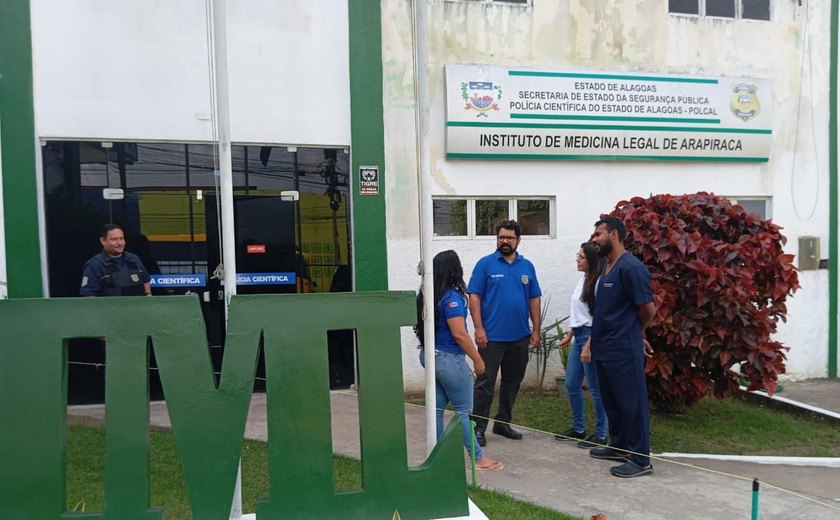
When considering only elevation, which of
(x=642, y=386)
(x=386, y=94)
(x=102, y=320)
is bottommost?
(x=642, y=386)

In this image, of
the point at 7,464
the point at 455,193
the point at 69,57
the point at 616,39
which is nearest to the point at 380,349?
the point at 7,464

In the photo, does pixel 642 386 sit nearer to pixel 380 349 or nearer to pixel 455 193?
pixel 380 349

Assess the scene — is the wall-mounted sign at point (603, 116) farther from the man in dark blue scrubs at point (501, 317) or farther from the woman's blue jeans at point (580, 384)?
the woman's blue jeans at point (580, 384)

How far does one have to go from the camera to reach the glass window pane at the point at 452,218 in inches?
263

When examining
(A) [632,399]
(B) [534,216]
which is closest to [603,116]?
(B) [534,216]

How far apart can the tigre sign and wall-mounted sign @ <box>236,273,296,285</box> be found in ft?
10.6

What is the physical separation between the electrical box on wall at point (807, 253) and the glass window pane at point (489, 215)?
374cm

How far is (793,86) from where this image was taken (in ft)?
24.7

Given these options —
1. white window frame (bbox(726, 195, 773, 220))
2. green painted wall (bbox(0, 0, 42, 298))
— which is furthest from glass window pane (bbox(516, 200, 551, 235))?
green painted wall (bbox(0, 0, 42, 298))

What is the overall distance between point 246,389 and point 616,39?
5843 mm

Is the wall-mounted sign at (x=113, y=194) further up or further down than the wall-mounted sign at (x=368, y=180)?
further down

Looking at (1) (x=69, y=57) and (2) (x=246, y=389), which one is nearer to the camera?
(2) (x=246, y=389)

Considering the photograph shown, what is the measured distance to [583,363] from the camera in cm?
488

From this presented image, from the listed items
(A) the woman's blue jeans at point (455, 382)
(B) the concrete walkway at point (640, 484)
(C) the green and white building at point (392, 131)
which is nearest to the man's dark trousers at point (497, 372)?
(B) the concrete walkway at point (640, 484)
